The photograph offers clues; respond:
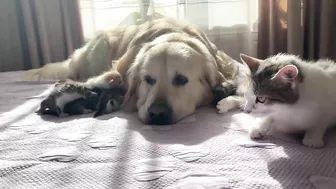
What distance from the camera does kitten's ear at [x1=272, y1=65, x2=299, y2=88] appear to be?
0.96m

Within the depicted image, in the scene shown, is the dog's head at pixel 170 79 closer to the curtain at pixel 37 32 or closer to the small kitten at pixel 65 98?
the small kitten at pixel 65 98

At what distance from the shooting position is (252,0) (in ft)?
9.25

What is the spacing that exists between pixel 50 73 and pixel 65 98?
0.85 meters

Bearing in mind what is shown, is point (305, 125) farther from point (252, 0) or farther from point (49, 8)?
point (49, 8)

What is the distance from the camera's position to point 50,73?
239 centimetres

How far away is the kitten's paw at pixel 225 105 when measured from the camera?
1.49m

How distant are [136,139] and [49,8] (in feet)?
6.71

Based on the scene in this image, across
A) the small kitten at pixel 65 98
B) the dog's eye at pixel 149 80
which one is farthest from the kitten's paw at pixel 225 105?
the small kitten at pixel 65 98

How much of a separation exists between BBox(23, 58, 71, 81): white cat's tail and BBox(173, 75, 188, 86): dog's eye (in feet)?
3.46

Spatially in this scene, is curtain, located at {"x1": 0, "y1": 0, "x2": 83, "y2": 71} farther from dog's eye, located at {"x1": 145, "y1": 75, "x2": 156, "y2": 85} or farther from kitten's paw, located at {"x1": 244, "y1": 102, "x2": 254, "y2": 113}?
kitten's paw, located at {"x1": 244, "y1": 102, "x2": 254, "y2": 113}

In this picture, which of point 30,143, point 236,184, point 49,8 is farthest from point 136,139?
point 49,8

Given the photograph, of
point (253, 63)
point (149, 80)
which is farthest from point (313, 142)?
point (149, 80)

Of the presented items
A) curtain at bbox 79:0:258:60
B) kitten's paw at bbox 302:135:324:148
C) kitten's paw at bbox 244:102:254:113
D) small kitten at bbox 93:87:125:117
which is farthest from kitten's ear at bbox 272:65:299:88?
curtain at bbox 79:0:258:60

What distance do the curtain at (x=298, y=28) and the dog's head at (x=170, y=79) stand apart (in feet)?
3.51
